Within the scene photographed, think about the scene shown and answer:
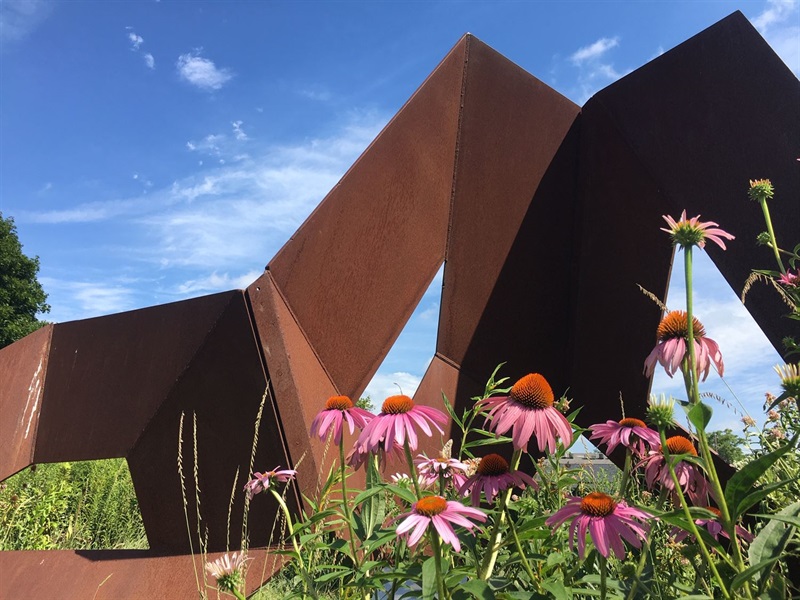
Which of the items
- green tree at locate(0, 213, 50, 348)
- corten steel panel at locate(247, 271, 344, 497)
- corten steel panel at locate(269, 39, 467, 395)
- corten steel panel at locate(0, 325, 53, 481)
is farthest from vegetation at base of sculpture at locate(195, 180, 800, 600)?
green tree at locate(0, 213, 50, 348)

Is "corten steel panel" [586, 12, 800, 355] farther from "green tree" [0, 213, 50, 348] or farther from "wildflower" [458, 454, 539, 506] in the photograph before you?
"green tree" [0, 213, 50, 348]

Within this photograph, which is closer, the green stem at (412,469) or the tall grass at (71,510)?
the green stem at (412,469)

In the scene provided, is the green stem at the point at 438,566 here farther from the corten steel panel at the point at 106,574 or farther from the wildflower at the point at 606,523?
the corten steel panel at the point at 106,574

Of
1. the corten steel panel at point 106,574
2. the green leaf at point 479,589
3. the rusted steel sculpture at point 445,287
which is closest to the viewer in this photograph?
the green leaf at point 479,589

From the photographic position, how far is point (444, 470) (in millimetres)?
1413

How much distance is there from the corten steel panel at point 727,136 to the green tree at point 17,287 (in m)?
17.8

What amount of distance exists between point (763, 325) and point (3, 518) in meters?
5.73

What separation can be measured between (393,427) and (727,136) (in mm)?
3079

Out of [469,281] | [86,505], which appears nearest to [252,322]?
[469,281]

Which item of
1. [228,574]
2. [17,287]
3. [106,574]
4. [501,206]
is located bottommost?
[106,574]

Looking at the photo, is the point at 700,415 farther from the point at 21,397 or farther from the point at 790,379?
the point at 21,397

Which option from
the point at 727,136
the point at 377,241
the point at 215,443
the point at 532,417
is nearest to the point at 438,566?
the point at 532,417

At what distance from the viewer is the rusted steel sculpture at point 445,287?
9.50ft

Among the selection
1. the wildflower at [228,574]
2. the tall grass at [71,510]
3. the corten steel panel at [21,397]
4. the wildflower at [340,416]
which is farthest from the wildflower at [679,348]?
the tall grass at [71,510]
